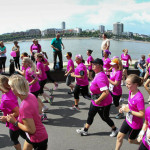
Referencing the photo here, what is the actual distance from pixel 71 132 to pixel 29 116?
2498mm

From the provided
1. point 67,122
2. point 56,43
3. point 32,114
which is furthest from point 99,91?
point 56,43

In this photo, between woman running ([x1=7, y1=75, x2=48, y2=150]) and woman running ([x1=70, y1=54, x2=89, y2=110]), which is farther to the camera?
woman running ([x1=70, y1=54, x2=89, y2=110])

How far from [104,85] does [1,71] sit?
755 cm

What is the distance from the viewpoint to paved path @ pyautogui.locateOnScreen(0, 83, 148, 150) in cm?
394

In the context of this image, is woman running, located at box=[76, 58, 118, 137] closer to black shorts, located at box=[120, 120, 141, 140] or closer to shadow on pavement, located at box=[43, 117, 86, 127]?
black shorts, located at box=[120, 120, 141, 140]

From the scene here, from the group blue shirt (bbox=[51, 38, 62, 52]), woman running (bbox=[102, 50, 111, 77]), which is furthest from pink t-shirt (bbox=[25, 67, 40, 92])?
blue shirt (bbox=[51, 38, 62, 52])

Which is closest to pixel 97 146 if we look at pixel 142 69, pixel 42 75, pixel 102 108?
pixel 102 108

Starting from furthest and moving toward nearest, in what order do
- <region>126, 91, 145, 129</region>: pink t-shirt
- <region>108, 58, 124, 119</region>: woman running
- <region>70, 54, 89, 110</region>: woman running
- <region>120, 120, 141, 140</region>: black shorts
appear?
<region>70, 54, 89, 110</region>: woman running, <region>108, 58, 124, 119</region>: woman running, <region>120, 120, 141, 140</region>: black shorts, <region>126, 91, 145, 129</region>: pink t-shirt

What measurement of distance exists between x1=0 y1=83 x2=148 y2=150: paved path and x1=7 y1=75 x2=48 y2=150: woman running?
5.18 feet

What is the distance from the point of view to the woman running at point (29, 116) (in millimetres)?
2266

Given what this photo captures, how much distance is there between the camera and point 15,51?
9.88 meters

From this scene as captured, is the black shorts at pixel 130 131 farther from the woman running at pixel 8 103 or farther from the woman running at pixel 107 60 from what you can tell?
the woman running at pixel 107 60

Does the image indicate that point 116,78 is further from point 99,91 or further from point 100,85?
point 100,85

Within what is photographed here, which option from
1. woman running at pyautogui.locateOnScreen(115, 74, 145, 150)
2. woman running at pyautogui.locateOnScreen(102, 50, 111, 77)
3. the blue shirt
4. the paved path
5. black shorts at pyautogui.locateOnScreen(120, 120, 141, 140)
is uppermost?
the blue shirt
